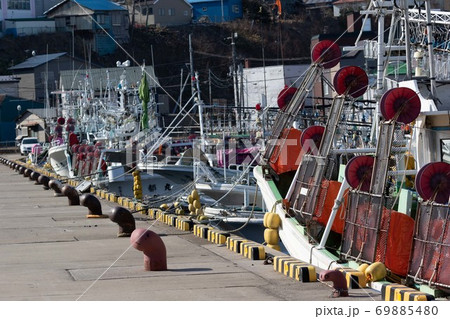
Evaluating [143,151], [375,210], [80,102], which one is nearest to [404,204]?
[375,210]

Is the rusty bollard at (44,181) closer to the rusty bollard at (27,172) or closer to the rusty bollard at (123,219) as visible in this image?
the rusty bollard at (27,172)

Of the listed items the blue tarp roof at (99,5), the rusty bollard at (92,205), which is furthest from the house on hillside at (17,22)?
the rusty bollard at (92,205)

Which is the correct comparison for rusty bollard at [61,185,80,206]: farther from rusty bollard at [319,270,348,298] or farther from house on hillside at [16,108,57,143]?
house on hillside at [16,108,57,143]

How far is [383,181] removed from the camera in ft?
43.4

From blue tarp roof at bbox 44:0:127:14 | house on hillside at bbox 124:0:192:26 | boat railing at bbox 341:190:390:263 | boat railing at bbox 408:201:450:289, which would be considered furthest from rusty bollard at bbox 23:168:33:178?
house on hillside at bbox 124:0:192:26

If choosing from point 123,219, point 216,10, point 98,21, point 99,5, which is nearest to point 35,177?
point 123,219

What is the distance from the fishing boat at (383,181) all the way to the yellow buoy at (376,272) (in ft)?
0.40

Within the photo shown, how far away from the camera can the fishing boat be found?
11.9 meters

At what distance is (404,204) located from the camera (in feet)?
43.8

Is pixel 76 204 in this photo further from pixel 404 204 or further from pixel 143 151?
pixel 404 204

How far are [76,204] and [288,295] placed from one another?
54.1 feet

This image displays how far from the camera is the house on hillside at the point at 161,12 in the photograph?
90875 mm

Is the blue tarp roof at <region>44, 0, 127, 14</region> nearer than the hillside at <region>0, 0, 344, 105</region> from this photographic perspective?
Yes

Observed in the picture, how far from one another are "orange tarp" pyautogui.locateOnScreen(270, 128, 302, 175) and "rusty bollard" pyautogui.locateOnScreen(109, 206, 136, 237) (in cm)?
334
